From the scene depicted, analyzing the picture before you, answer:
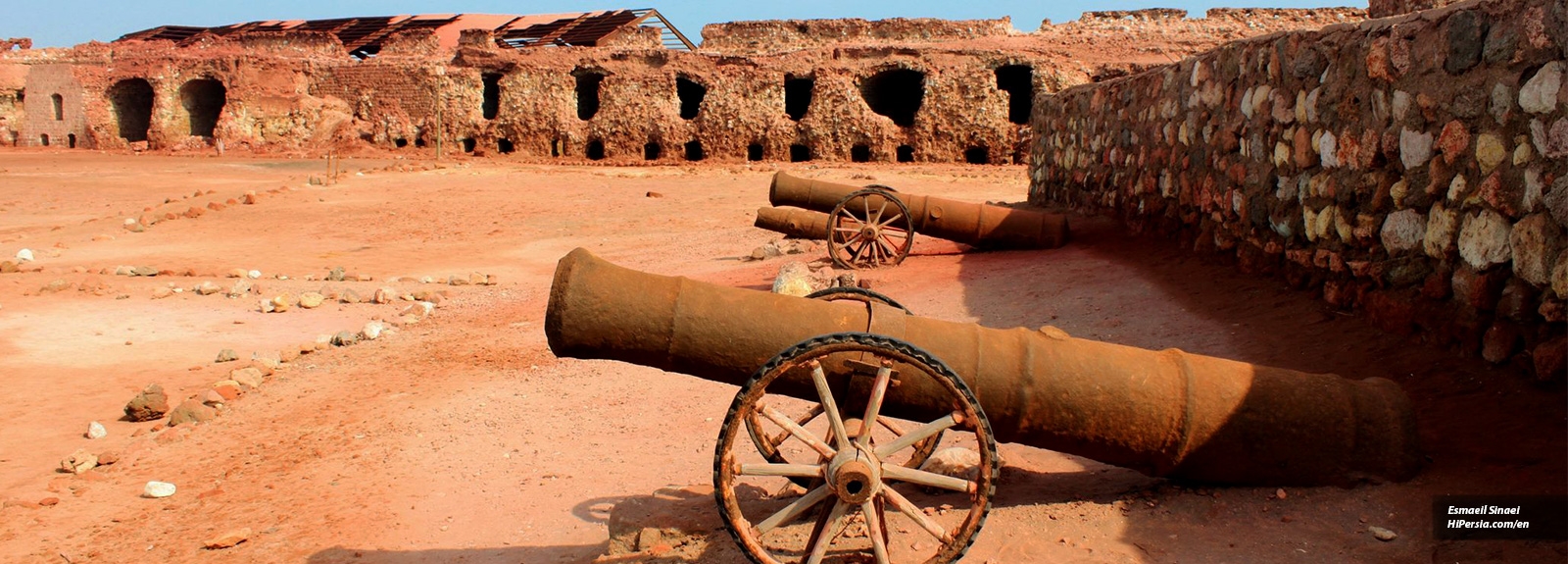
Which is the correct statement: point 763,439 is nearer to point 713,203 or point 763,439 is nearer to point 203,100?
point 713,203

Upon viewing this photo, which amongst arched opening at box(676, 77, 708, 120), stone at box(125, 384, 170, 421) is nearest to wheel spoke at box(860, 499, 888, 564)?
stone at box(125, 384, 170, 421)

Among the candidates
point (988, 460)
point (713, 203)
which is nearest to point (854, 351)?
point (988, 460)

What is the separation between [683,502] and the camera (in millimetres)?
4504

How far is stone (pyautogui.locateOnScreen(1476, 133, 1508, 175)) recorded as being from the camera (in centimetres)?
451

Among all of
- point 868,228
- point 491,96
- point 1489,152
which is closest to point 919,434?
point 1489,152

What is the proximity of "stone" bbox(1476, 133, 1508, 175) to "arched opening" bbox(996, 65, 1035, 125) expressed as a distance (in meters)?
23.8

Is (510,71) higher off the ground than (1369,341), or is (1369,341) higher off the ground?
(510,71)

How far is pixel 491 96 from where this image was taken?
3153cm

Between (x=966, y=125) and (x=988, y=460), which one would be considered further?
(x=966, y=125)

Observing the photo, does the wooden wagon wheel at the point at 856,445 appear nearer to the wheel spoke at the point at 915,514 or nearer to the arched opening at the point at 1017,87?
the wheel spoke at the point at 915,514

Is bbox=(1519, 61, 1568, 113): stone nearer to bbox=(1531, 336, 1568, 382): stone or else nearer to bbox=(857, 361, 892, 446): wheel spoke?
bbox=(1531, 336, 1568, 382): stone

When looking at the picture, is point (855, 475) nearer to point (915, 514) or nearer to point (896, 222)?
point (915, 514)

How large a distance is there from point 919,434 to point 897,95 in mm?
27504

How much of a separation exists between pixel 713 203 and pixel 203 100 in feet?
77.4
